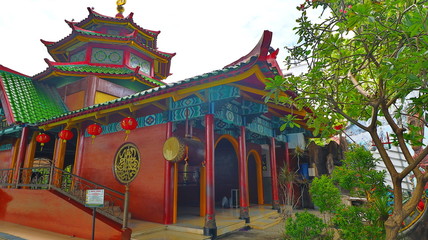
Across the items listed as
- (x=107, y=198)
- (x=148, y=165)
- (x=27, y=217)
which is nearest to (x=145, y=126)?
(x=148, y=165)

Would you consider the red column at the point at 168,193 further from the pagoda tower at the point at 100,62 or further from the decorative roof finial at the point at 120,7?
the decorative roof finial at the point at 120,7

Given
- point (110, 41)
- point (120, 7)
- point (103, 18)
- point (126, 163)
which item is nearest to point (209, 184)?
point (126, 163)

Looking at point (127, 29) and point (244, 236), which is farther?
point (127, 29)

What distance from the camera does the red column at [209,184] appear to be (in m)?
5.75

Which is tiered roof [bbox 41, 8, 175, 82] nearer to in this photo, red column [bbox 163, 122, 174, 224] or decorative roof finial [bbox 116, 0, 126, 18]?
decorative roof finial [bbox 116, 0, 126, 18]

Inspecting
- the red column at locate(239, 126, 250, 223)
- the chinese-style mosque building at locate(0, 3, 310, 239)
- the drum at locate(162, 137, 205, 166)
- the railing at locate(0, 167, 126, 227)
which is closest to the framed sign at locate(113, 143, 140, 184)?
the chinese-style mosque building at locate(0, 3, 310, 239)

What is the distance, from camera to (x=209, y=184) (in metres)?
6.05

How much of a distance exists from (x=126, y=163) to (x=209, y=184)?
3.33 meters

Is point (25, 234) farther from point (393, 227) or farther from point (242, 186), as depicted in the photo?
point (393, 227)

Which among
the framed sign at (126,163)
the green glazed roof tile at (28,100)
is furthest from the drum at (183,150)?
the green glazed roof tile at (28,100)

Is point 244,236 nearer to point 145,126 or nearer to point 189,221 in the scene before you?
point 189,221

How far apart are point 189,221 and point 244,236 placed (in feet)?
5.70

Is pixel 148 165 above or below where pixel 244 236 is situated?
above

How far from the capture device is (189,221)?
6.98 meters
